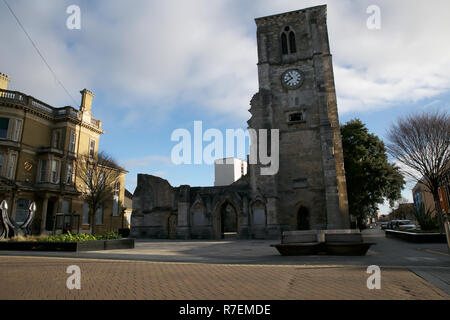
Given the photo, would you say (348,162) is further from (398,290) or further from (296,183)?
(398,290)

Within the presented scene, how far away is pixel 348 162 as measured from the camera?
3325 centimetres

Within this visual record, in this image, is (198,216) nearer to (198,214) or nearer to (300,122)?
(198,214)

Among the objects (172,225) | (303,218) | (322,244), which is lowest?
(322,244)

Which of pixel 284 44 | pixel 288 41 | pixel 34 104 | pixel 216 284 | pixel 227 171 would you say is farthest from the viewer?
pixel 227 171

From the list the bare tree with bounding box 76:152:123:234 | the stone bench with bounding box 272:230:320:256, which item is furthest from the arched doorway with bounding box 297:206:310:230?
the bare tree with bounding box 76:152:123:234

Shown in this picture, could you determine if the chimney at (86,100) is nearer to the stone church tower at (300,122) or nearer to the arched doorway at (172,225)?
the arched doorway at (172,225)

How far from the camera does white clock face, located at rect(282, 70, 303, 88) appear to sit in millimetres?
29723

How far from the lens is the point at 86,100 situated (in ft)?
124

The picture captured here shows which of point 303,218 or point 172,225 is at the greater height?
point 303,218

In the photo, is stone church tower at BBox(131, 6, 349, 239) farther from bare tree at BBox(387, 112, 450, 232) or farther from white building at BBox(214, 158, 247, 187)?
white building at BBox(214, 158, 247, 187)

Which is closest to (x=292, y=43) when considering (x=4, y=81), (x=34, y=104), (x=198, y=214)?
(x=198, y=214)

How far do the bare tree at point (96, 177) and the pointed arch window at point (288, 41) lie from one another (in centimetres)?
2356

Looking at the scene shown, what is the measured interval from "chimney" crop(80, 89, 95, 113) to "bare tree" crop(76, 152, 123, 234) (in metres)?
6.96

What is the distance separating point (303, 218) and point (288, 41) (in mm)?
18625
